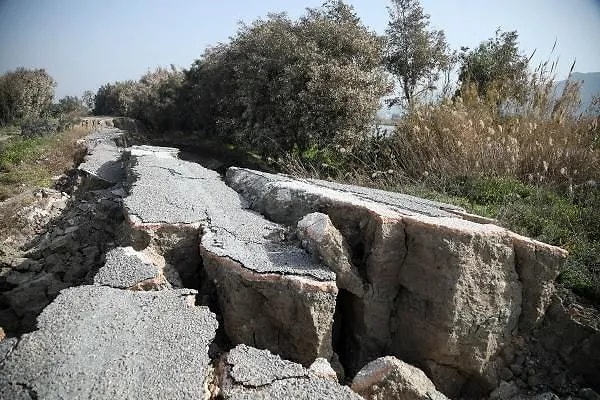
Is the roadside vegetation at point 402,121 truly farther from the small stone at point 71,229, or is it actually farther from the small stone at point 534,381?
the small stone at point 71,229

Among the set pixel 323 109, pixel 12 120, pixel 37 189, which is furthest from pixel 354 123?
pixel 12 120

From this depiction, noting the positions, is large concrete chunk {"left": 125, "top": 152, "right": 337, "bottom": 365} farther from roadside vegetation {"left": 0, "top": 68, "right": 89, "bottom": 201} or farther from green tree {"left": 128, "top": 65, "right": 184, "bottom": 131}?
green tree {"left": 128, "top": 65, "right": 184, "bottom": 131}

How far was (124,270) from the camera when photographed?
3586 mm

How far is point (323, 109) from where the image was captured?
1052 centimetres

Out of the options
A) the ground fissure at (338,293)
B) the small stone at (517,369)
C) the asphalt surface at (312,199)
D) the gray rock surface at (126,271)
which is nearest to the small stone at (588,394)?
the ground fissure at (338,293)

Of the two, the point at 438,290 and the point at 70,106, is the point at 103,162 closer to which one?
the point at 438,290

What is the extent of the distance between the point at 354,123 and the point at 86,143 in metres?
9.01

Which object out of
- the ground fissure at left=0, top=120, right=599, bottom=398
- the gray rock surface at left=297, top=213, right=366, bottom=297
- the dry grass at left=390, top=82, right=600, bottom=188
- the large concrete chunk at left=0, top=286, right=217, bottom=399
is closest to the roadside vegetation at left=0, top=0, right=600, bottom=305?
the dry grass at left=390, top=82, right=600, bottom=188

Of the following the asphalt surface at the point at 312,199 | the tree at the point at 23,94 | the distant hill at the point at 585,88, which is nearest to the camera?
the asphalt surface at the point at 312,199

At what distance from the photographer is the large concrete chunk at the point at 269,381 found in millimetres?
2465

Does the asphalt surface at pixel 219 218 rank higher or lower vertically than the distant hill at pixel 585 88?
lower

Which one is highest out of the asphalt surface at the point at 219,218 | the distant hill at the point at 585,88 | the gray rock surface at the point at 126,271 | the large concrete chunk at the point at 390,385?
the distant hill at the point at 585,88

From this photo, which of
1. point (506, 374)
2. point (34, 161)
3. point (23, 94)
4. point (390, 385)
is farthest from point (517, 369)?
point (23, 94)

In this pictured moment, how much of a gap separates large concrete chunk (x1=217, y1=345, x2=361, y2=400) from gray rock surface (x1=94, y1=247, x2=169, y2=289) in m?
1.18
